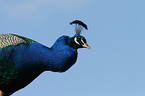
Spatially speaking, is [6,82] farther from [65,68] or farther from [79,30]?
[79,30]

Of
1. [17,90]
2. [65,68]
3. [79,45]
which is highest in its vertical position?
[79,45]

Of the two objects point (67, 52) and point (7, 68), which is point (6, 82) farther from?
point (67, 52)

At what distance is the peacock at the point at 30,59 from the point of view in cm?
505

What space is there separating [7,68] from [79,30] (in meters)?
1.22

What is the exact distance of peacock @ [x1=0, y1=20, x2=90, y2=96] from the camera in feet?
16.6

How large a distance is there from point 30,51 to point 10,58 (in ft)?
0.97

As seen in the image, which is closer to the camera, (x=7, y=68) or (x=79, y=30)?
(x=7, y=68)

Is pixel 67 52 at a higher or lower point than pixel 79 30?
lower

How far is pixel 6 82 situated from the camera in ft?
16.8

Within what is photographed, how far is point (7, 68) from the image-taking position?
5.04 meters

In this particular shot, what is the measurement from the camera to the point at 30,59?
5.08 m

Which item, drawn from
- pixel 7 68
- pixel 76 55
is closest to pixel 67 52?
pixel 76 55

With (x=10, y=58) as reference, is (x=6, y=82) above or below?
below

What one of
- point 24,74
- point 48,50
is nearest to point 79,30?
point 48,50
